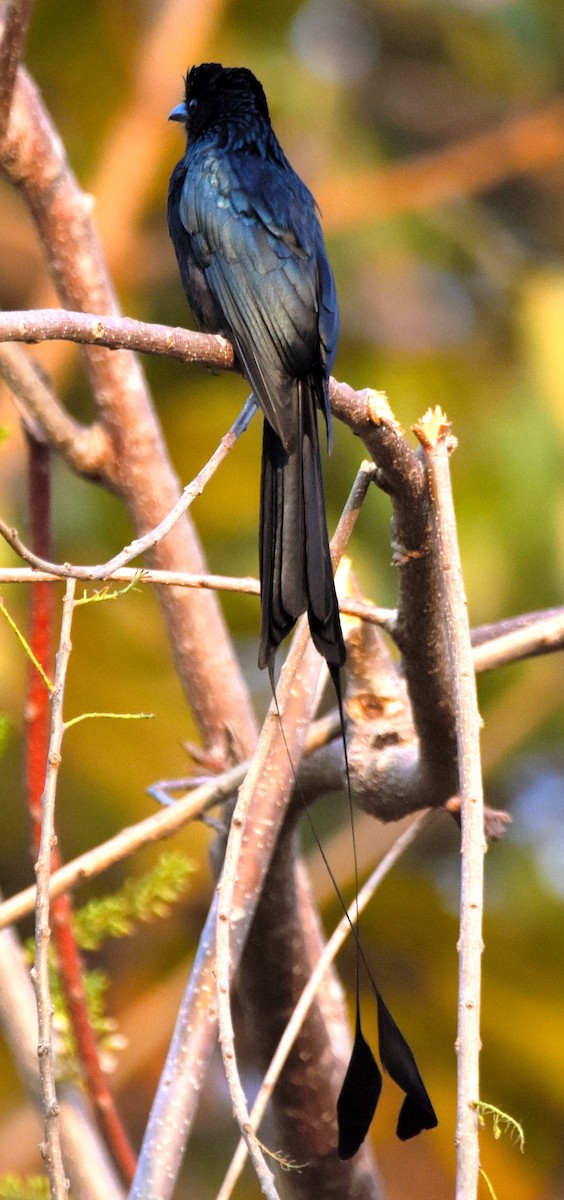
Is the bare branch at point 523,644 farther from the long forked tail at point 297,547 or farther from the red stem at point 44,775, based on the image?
the red stem at point 44,775

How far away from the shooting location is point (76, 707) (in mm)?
4336

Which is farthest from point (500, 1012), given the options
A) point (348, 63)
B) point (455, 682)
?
point (348, 63)

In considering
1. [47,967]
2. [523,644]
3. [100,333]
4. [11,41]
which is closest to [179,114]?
[11,41]

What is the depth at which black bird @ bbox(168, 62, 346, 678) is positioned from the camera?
1.50m

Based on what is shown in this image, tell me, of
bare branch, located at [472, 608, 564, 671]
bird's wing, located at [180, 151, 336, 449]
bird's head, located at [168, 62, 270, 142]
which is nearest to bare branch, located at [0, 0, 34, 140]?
bird's wing, located at [180, 151, 336, 449]

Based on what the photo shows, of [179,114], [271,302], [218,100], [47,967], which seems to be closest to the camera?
[47,967]

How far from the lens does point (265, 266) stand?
2.01 meters

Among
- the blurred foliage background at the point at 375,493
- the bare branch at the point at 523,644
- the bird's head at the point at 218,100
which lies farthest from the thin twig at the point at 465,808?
the blurred foliage background at the point at 375,493

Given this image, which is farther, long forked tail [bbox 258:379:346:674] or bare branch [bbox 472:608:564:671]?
bare branch [bbox 472:608:564:671]

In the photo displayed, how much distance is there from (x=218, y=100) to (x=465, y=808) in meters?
1.79

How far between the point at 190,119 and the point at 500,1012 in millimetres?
3008

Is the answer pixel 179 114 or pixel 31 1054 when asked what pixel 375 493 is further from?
pixel 31 1054

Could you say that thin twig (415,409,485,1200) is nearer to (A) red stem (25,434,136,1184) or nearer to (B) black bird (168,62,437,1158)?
(B) black bird (168,62,437,1158)

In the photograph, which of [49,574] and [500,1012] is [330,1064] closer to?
[49,574]
